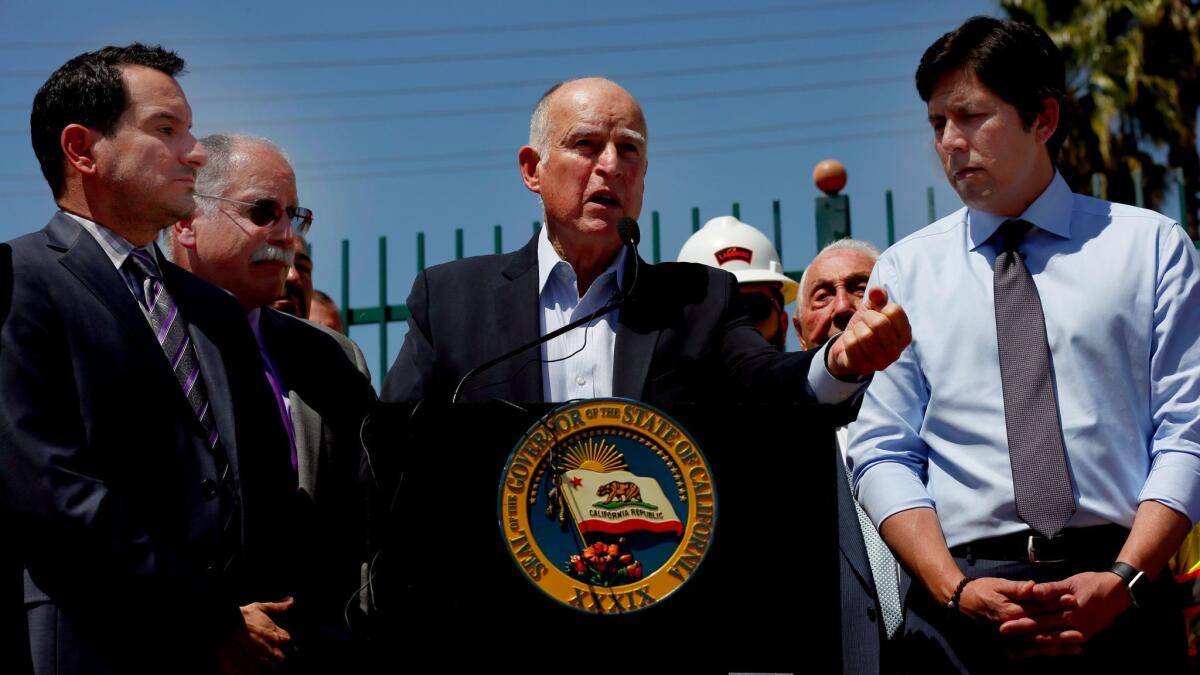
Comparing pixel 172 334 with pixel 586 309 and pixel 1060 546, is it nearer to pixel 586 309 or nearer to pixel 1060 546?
pixel 586 309

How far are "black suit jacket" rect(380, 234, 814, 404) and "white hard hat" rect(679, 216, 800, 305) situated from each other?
3.06 m

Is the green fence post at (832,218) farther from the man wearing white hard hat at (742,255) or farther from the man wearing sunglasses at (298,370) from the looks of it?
the man wearing sunglasses at (298,370)

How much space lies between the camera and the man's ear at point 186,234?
405cm

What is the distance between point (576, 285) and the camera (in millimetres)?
3275

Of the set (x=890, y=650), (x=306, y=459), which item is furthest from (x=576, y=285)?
(x=890, y=650)

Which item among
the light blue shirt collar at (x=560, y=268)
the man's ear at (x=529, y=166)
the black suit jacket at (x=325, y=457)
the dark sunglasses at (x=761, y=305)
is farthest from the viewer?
the dark sunglasses at (x=761, y=305)

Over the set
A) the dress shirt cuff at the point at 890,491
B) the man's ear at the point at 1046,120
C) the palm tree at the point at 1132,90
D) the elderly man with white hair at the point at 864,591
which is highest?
the palm tree at the point at 1132,90

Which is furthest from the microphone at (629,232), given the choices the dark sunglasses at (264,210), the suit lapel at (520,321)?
the dark sunglasses at (264,210)

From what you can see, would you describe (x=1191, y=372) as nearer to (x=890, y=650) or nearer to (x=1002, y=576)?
(x=1002, y=576)

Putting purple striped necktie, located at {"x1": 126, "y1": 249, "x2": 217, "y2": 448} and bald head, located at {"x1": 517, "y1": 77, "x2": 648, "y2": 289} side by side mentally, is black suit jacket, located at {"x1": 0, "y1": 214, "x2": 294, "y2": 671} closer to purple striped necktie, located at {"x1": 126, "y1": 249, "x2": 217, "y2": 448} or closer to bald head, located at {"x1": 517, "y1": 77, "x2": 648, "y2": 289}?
purple striped necktie, located at {"x1": 126, "y1": 249, "x2": 217, "y2": 448}

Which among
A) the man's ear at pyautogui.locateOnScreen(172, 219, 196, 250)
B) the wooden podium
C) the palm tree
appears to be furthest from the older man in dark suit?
the palm tree

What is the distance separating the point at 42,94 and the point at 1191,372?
8.47ft

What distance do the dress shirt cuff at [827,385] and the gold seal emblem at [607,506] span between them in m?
0.36

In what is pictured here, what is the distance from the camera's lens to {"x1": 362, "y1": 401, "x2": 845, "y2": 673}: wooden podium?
227 centimetres
